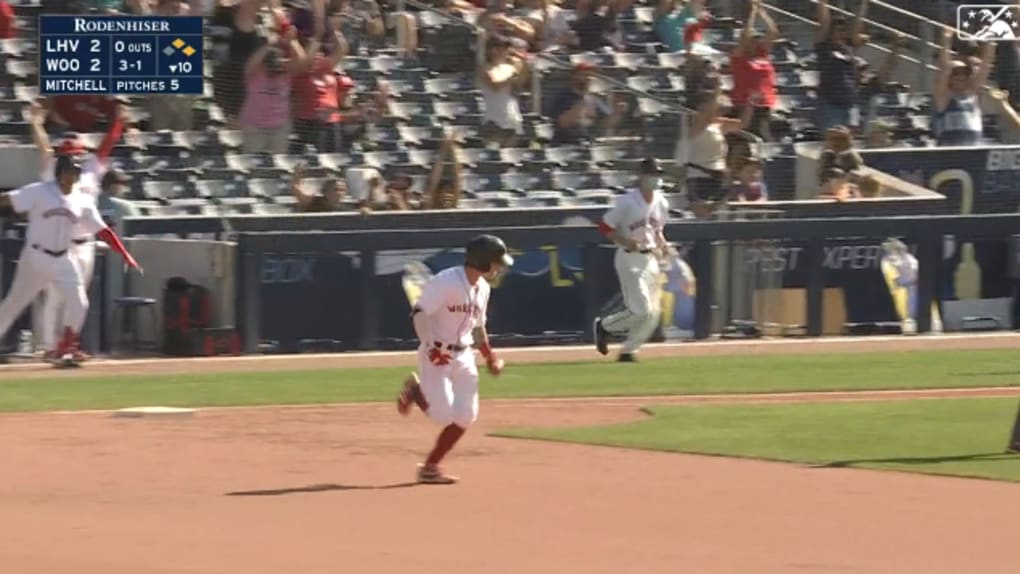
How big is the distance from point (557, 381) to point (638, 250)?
1.92 m

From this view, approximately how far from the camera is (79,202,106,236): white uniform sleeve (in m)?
19.8

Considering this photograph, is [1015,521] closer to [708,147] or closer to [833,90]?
[708,147]

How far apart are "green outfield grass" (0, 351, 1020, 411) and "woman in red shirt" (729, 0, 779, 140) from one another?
18.7ft

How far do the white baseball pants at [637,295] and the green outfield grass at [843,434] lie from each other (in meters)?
3.63

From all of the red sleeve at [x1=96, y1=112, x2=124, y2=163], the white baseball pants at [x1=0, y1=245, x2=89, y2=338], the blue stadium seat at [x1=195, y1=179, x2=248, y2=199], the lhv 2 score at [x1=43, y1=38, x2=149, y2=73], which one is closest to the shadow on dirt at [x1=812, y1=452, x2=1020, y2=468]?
the white baseball pants at [x1=0, y1=245, x2=89, y2=338]

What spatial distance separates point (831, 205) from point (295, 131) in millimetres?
6065

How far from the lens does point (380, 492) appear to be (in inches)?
466

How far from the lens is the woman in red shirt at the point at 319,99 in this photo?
23.7 metres

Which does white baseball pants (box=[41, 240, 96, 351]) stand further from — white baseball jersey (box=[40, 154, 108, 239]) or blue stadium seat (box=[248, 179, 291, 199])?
blue stadium seat (box=[248, 179, 291, 199])

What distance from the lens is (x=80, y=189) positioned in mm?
19938

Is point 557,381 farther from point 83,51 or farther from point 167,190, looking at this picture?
point 83,51
